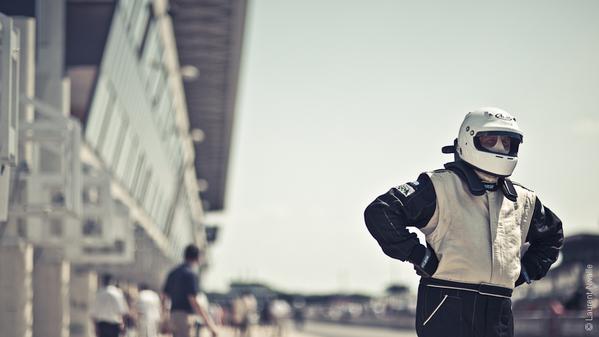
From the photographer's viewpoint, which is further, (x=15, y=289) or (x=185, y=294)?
(x=15, y=289)

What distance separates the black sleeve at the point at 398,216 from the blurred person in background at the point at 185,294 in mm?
5671

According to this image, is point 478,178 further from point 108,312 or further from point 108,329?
point 108,329

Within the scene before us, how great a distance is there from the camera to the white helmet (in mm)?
6011

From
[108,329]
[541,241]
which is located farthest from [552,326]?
[541,241]

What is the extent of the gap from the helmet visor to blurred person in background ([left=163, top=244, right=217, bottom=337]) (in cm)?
566

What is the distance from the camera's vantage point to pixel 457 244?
5.87m

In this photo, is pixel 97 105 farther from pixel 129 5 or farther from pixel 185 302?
pixel 185 302

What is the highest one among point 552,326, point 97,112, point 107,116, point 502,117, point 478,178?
point 502,117

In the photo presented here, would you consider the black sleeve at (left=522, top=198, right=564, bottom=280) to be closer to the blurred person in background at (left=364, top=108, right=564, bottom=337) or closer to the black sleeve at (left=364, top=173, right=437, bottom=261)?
the blurred person in background at (left=364, top=108, right=564, bottom=337)

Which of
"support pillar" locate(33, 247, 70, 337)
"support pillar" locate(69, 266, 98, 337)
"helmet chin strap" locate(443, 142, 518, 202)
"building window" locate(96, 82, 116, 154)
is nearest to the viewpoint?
"helmet chin strap" locate(443, 142, 518, 202)

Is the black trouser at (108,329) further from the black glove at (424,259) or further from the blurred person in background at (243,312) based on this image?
the blurred person in background at (243,312)

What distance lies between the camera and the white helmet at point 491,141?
6.01 meters

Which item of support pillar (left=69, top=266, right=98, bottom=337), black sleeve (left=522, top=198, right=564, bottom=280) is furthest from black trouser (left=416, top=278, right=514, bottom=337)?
support pillar (left=69, top=266, right=98, bottom=337)

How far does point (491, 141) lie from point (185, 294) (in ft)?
19.2
